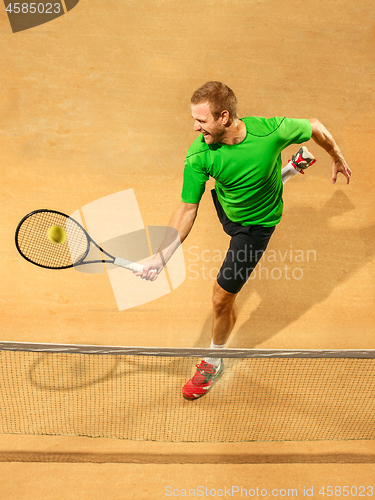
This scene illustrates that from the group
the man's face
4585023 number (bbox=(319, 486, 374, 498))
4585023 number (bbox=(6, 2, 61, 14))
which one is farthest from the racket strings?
4585023 number (bbox=(6, 2, 61, 14))

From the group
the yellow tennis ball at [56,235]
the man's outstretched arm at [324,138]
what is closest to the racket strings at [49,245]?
the yellow tennis ball at [56,235]

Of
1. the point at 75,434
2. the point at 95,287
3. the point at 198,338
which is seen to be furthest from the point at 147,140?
the point at 75,434

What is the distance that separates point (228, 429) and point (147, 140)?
3.32 metres

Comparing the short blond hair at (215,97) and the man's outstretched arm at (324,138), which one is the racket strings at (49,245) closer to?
the short blond hair at (215,97)

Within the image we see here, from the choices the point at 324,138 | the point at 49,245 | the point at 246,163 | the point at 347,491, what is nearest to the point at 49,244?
the point at 49,245

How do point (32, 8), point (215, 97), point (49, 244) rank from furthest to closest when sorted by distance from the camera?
point (32, 8)
point (49, 244)
point (215, 97)

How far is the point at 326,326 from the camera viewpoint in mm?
3918

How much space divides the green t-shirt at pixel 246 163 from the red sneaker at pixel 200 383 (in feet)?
4.81

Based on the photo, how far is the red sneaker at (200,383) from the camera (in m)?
3.38

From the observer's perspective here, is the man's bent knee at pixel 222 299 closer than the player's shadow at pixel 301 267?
Yes

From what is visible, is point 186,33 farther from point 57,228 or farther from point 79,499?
point 79,499

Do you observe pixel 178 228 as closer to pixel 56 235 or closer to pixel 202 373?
pixel 56 235

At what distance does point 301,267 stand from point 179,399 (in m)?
1.90

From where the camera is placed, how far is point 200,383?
3.39m
